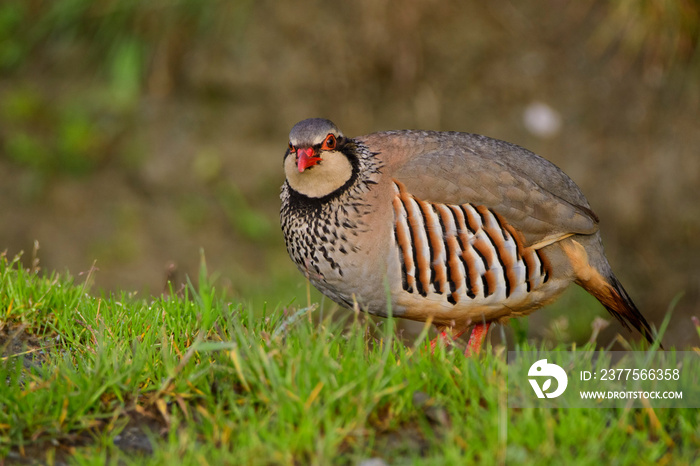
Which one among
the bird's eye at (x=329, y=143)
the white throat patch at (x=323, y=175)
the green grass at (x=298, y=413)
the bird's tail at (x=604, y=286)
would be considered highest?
the bird's eye at (x=329, y=143)

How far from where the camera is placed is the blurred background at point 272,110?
24.2 feet

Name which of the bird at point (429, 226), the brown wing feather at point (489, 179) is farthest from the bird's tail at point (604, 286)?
the brown wing feather at point (489, 179)

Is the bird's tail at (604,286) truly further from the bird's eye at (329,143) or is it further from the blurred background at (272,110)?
the blurred background at (272,110)

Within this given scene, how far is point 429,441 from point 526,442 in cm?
29

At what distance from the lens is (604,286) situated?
4113mm

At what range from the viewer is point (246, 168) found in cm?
771

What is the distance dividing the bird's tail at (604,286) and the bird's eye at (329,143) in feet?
4.09

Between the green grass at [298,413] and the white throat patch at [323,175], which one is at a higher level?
the white throat patch at [323,175]

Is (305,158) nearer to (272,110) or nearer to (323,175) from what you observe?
(323,175)

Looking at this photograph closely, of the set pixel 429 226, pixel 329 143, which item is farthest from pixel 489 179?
pixel 329 143

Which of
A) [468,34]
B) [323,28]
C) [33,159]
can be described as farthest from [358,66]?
[33,159]

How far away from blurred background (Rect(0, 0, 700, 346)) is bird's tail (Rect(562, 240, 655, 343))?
3012mm

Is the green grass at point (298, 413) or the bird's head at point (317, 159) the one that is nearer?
the green grass at point (298, 413)

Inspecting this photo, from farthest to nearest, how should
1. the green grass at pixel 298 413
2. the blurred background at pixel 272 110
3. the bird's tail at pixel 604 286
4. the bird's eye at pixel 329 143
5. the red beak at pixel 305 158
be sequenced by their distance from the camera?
the blurred background at pixel 272 110 < the bird's tail at pixel 604 286 < the bird's eye at pixel 329 143 < the red beak at pixel 305 158 < the green grass at pixel 298 413
